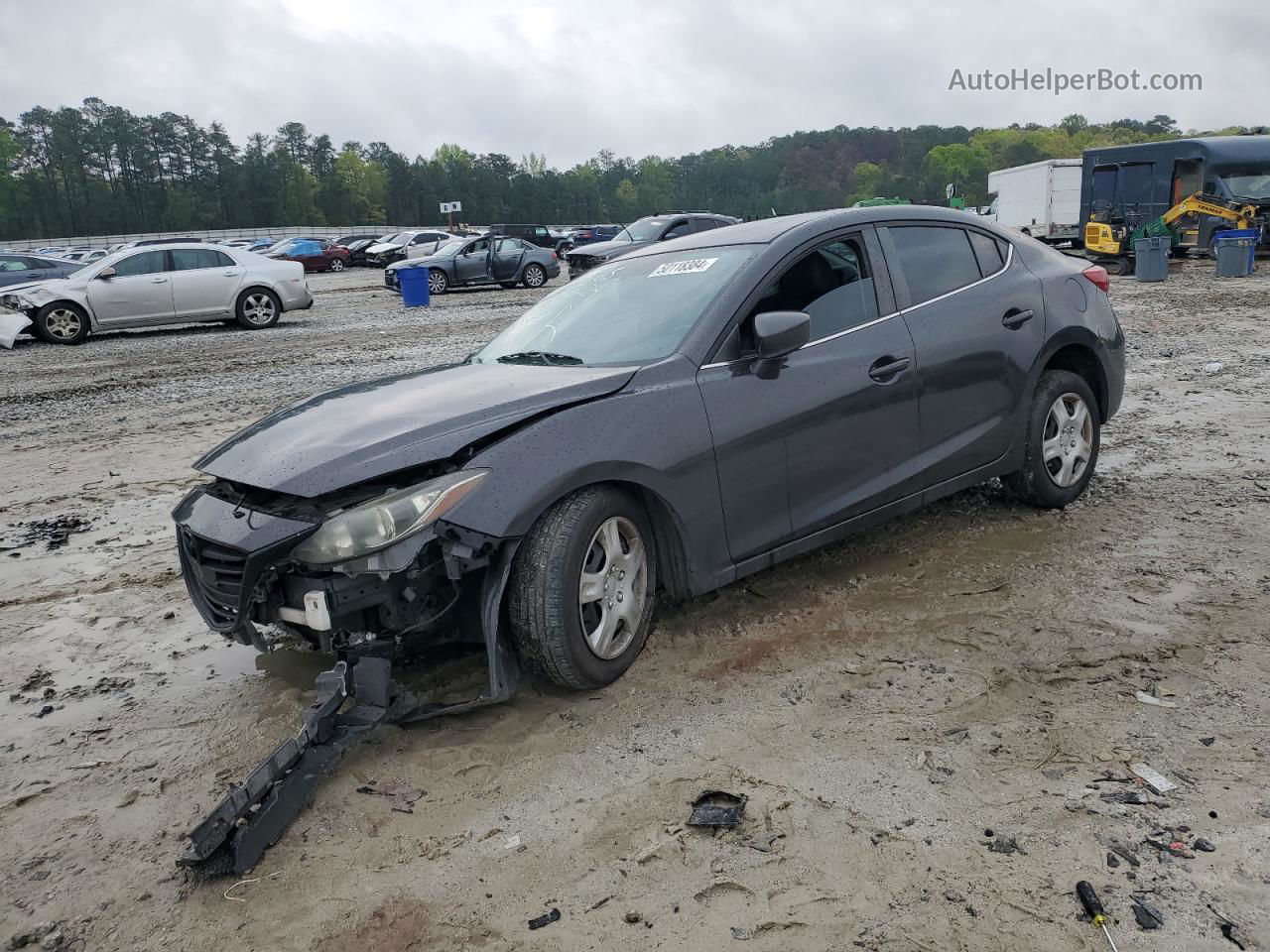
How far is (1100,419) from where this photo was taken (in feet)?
18.3

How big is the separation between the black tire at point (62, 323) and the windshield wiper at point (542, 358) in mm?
14414

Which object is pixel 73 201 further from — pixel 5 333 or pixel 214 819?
pixel 214 819

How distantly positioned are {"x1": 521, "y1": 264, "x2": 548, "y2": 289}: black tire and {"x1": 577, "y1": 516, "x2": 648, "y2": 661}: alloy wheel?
23.7m

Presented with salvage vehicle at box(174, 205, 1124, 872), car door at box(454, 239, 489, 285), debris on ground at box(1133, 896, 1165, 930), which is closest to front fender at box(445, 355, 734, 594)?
salvage vehicle at box(174, 205, 1124, 872)

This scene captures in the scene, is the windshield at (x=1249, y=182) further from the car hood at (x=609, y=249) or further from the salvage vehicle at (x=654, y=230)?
the car hood at (x=609, y=249)

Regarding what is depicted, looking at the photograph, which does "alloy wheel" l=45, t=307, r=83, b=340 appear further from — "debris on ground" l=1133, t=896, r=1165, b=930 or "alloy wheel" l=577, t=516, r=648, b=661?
"debris on ground" l=1133, t=896, r=1165, b=930

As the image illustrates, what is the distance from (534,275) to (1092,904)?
25567 millimetres

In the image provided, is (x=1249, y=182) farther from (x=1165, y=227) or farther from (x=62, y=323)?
(x=62, y=323)

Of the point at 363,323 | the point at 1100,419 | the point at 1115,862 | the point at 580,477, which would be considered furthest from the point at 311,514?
the point at 363,323

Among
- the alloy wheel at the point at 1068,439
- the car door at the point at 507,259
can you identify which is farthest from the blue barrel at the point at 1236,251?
the alloy wheel at the point at 1068,439

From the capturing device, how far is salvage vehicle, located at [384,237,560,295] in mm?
25219

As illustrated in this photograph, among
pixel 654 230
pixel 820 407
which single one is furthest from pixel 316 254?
pixel 820 407

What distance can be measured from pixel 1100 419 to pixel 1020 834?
11.6 feet

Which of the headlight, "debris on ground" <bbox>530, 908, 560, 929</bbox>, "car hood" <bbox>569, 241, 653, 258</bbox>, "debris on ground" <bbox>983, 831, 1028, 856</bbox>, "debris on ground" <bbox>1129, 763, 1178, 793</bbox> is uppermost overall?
"car hood" <bbox>569, 241, 653, 258</bbox>
